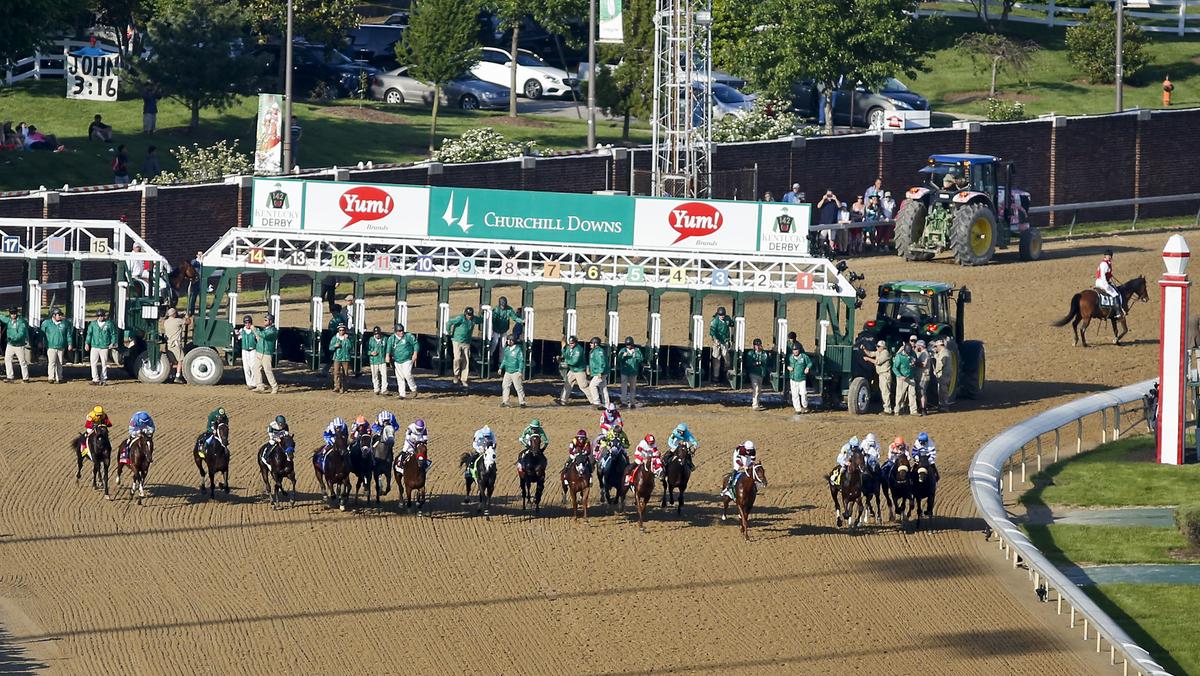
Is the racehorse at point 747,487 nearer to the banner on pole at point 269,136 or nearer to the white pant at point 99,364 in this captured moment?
the white pant at point 99,364

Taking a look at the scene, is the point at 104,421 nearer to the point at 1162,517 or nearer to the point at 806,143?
the point at 1162,517

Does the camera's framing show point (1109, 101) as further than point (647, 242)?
Yes

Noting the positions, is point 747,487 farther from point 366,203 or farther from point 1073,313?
point 1073,313

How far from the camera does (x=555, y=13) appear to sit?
60.5 meters

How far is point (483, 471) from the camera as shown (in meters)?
23.8

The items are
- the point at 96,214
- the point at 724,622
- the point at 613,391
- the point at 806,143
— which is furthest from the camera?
the point at 806,143

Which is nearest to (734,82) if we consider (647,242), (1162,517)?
(647,242)

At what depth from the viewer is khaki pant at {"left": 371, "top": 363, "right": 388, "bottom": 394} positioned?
3134 centimetres

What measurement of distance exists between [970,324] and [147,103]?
78.9ft

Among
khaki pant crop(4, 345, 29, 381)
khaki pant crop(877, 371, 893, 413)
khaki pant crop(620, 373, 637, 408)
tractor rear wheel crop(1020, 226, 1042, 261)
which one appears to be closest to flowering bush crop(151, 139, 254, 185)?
khaki pant crop(4, 345, 29, 381)

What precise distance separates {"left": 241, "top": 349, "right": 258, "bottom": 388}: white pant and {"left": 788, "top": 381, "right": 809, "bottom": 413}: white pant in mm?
8619

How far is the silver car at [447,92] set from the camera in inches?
2347

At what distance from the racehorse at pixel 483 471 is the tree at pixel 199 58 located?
28.8m

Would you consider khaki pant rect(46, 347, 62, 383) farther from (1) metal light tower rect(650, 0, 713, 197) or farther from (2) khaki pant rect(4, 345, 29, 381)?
(1) metal light tower rect(650, 0, 713, 197)
